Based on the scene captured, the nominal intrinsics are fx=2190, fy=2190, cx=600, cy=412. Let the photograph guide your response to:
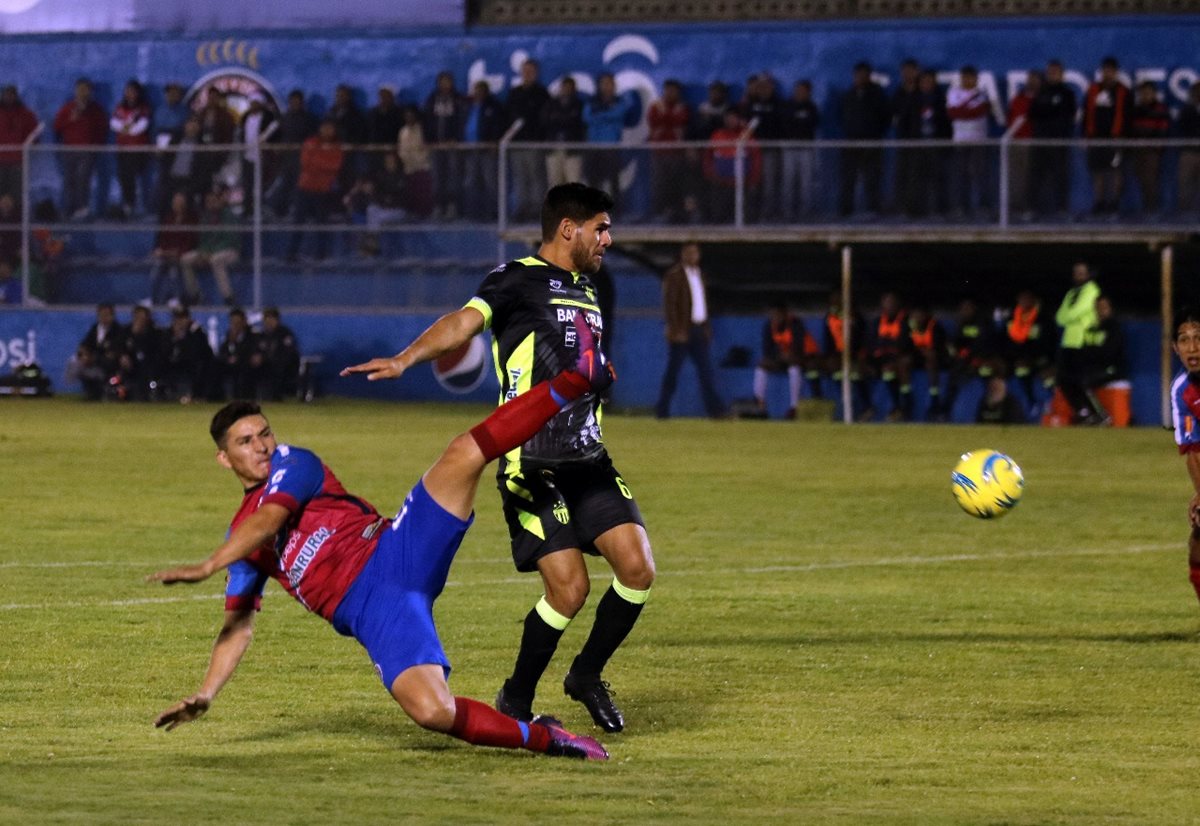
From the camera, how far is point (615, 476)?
327 inches

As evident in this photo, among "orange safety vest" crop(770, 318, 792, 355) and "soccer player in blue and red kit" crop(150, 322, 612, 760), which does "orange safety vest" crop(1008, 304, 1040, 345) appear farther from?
"soccer player in blue and red kit" crop(150, 322, 612, 760)

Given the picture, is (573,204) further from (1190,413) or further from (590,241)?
(1190,413)

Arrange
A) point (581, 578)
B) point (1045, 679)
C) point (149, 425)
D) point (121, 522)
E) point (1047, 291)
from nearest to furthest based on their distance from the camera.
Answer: point (581, 578)
point (1045, 679)
point (121, 522)
point (149, 425)
point (1047, 291)

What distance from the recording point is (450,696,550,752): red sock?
→ 707cm

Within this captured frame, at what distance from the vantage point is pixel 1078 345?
26.1 metres

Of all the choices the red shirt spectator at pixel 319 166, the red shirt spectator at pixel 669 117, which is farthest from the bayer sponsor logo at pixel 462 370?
the red shirt spectator at pixel 669 117

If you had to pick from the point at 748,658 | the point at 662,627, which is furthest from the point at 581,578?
the point at 662,627

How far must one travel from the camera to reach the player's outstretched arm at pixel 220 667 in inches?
278

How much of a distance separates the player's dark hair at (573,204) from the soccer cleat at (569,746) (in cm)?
184

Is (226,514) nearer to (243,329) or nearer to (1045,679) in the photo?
(1045,679)

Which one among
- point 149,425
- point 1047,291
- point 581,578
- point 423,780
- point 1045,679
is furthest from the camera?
point 1047,291

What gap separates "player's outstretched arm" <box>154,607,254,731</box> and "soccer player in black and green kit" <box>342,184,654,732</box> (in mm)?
1119

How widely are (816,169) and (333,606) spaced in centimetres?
2047

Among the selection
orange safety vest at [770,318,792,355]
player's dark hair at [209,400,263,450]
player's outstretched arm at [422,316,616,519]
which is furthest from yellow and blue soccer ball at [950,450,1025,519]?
orange safety vest at [770,318,792,355]
